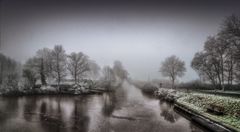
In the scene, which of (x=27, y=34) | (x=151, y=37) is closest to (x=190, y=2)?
(x=151, y=37)

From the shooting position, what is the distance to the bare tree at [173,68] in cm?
1604

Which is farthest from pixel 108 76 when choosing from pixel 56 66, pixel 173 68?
pixel 173 68

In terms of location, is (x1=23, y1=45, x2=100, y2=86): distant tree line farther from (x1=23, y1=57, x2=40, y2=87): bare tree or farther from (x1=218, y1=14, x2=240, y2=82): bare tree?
(x1=218, y1=14, x2=240, y2=82): bare tree

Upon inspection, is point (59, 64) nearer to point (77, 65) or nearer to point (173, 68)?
point (77, 65)

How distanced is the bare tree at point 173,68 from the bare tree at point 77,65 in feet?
31.1

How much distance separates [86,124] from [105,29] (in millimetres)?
7514

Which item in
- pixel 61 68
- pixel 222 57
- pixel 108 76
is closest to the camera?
pixel 222 57

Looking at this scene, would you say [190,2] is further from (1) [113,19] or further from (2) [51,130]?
(2) [51,130]

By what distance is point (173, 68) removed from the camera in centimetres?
1719

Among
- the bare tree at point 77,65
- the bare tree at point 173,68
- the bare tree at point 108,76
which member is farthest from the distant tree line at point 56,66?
the bare tree at point 173,68

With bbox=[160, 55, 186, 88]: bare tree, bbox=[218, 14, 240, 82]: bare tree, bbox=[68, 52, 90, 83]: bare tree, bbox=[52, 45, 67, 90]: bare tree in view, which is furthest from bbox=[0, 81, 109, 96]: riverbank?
bbox=[218, 14, 240, 82]: bare tree

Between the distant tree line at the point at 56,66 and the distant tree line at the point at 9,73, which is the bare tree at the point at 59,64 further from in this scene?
the distant tree line at the point at 9,73

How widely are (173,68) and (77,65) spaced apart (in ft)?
38.9

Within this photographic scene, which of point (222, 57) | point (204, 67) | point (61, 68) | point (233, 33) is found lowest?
point (204, 67)
